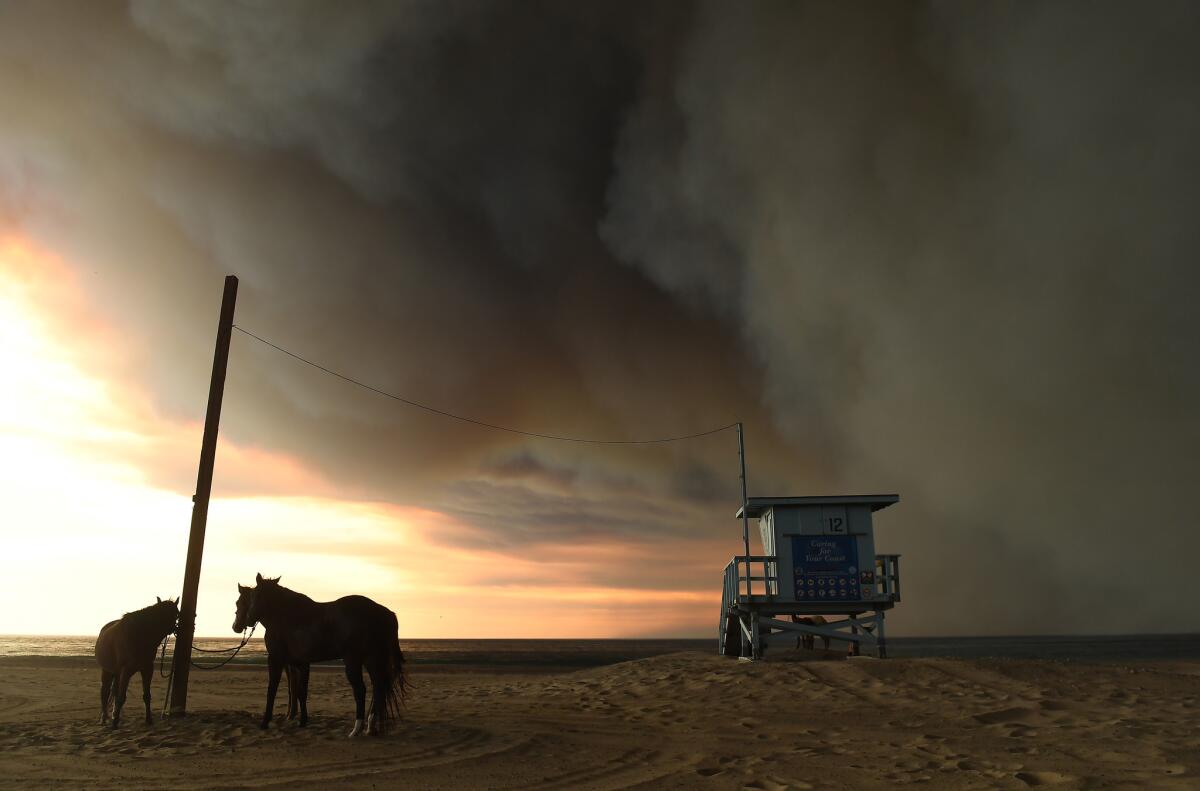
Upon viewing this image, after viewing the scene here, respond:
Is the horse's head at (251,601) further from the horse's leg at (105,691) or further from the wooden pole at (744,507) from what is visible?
the wooden pole at (744,507)

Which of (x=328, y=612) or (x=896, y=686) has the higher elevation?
(x=328, y=612)

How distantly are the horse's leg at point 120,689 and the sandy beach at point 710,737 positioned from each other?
29 cm

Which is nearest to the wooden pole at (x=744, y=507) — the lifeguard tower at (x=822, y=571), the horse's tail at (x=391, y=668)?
the lifeguard tower at (x=822, y=571)

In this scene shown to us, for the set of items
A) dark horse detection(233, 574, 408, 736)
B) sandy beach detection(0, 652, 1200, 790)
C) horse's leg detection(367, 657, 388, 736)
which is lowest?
sandy beach detection(0, 652, 1200, 790)

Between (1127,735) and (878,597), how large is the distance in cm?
1182

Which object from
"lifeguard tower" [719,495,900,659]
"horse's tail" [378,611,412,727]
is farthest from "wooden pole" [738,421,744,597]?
"horse's tail" [378,611,412,727]

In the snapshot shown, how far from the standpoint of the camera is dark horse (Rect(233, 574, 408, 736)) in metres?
11.7

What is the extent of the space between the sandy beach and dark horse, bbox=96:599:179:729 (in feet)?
1.93

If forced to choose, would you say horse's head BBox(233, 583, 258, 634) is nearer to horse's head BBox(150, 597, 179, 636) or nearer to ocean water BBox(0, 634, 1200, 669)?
horse's head BBox(150, 597, 179, 636)

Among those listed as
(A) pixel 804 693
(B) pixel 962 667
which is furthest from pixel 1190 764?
(B) pixel 962 667

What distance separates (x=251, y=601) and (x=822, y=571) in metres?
17.3

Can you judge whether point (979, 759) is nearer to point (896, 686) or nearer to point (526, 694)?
point (896, 686)

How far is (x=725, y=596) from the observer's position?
1031 inches

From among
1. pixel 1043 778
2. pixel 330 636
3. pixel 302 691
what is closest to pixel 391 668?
pixel 330 636
